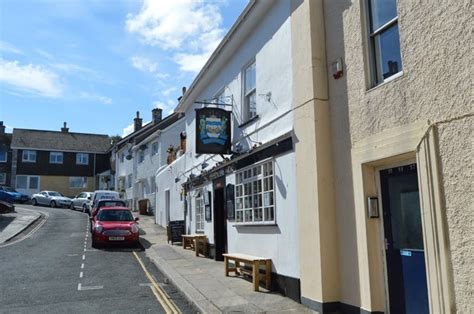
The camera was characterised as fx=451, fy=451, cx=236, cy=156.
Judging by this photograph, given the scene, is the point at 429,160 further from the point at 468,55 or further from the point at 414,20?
the point at 414,20

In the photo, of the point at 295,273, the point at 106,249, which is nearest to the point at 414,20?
the point at 295,273

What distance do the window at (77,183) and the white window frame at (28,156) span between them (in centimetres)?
Result: 479

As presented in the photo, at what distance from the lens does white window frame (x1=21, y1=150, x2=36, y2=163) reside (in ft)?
173

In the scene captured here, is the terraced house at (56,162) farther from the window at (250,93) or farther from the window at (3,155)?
the window at (250,93)

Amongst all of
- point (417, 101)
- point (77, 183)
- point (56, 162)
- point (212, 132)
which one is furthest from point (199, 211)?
point (56, 162)

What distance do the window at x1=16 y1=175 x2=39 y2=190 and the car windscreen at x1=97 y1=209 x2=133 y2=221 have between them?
3716 cm

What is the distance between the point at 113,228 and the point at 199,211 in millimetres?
3964

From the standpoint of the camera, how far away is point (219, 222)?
1409 centimetres

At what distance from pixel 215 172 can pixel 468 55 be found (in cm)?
961

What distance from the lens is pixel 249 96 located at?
38.9ft

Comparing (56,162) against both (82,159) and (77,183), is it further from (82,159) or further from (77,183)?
(77,183)

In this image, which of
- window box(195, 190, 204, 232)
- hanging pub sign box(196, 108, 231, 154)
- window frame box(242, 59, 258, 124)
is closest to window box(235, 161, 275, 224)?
hanging pub sign box(196, 108, 231, 154)

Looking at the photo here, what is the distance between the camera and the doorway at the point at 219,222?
1381 cm

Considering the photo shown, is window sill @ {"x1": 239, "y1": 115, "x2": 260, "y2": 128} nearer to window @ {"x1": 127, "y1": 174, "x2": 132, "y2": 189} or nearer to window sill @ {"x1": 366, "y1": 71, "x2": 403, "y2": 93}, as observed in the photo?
window sill @ {"x1": 366, "y1": 71, "x2": 403, "y2": 93}
